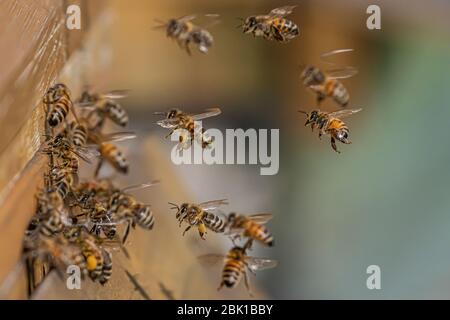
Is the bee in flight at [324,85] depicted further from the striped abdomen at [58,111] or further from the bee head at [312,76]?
the striped abdomen at [58,111]

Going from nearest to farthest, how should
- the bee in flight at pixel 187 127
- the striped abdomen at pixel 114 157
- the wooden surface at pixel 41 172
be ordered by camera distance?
the wooden surface at pixel 41 172
the striped abdomen at pixel 114 157
the bee in flight at pixel 187 127

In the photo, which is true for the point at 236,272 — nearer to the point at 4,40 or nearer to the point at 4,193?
the point at 4,193

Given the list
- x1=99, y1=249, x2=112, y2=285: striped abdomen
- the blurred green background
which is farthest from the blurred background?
x1=99, y1=249, x2=112, y2=285: striped abdomen

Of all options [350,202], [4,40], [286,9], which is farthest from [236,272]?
[350,202]

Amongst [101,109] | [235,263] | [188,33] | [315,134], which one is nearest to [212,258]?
[235,263]

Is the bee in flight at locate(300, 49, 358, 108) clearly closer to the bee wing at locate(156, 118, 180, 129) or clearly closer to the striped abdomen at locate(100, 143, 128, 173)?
the bee wing at locate(156, 118, 180, 129)

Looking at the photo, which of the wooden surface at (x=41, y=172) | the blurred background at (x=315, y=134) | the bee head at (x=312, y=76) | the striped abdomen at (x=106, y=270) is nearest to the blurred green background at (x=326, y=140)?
the blurred background at (x=315, y=134)

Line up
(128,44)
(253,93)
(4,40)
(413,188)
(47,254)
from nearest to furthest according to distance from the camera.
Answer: (47,254) → (4,40) → (128,44) → (253,93) → (413,188)

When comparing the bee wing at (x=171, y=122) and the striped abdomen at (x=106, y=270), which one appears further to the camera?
the bee wing at (x=171, y=122)
